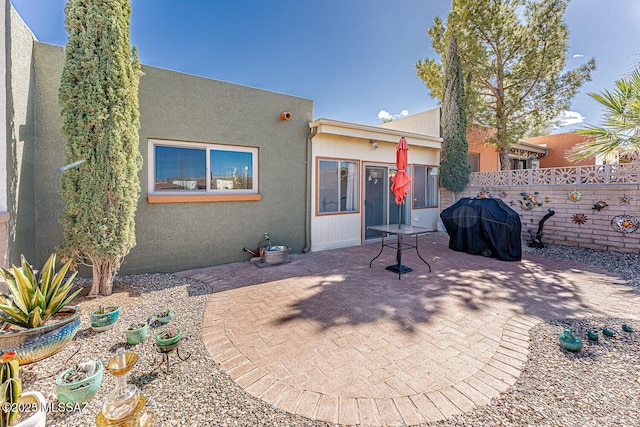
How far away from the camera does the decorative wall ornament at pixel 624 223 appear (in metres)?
6.57

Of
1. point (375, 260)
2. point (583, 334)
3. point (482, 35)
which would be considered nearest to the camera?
point (583, 334)

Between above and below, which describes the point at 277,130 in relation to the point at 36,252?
above

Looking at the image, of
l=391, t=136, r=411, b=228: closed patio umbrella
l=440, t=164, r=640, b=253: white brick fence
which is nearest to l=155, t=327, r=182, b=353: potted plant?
l=391, t=136, r=411, b=228: closed patio umbrella

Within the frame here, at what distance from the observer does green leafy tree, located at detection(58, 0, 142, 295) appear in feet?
12.6

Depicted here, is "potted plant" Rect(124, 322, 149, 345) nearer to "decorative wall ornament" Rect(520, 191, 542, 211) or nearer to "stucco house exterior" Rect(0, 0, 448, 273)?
"stucco house exterior" Rect(0, 0, 448, 273)

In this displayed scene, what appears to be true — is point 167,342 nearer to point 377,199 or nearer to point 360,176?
point 360,176

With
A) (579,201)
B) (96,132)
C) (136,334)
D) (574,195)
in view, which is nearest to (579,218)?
(579,201)

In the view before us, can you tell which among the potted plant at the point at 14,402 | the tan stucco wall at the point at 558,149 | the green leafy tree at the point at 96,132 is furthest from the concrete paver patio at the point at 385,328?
the tan stucco wall at the point at 558,149

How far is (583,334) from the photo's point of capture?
10.2ft

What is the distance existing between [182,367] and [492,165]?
1613cm

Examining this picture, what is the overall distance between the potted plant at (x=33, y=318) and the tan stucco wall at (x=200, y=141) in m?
2.42

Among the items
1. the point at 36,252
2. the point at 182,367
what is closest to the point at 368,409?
the point at 182,367

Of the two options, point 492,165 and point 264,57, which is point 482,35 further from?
point 264,57

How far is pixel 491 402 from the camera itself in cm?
211
